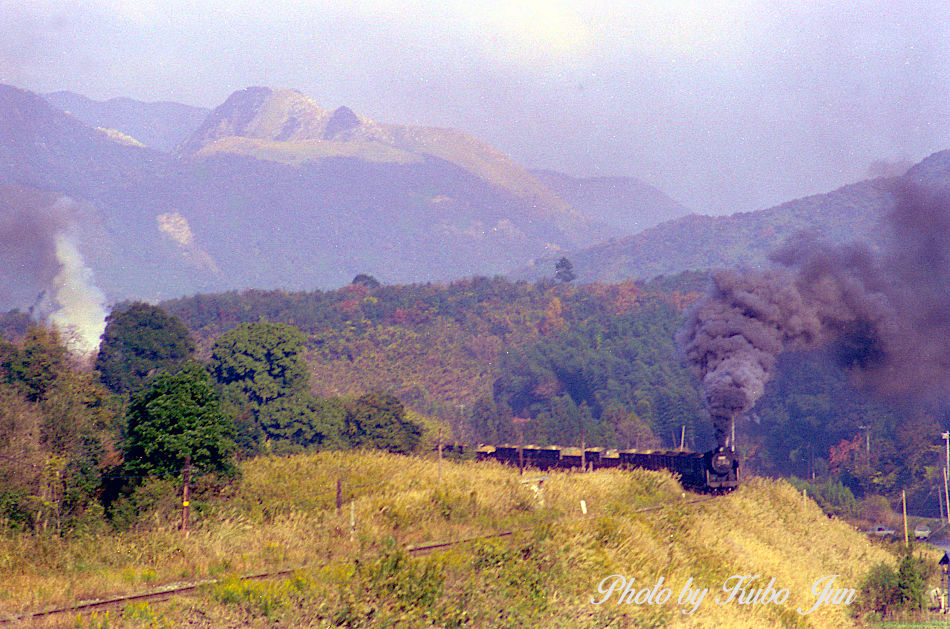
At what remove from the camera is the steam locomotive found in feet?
124

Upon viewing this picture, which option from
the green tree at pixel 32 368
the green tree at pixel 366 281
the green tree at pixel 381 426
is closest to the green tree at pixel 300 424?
the green tree at pixel 381 426

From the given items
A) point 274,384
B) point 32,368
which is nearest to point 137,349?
point 274,384

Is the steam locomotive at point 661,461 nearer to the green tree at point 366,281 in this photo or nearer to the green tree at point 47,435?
the green tree at point 47,435

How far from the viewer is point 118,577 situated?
16984mm

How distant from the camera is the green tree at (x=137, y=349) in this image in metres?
72.5

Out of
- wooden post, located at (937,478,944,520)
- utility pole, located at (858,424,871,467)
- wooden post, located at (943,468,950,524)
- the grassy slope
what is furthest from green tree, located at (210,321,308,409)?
utility pole, located at (858,424,871,467)

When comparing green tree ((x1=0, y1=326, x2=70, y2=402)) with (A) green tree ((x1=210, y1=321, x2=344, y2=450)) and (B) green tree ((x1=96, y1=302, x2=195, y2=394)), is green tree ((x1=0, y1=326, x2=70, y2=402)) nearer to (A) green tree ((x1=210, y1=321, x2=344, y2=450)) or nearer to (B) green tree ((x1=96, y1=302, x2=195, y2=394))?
(A) green tree ((x1=210, y1=321, x2=344, y2=450))

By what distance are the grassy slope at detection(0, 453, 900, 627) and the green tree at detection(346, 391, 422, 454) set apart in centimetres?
3151

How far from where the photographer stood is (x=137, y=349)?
74.1 metres

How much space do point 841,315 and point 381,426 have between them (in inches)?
1341

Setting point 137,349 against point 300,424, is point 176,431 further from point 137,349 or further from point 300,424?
point 137,349

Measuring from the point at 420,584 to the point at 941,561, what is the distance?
46372 millimetres

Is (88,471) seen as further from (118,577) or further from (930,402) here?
(930,402)

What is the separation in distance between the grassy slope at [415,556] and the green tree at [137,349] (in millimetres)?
42952
